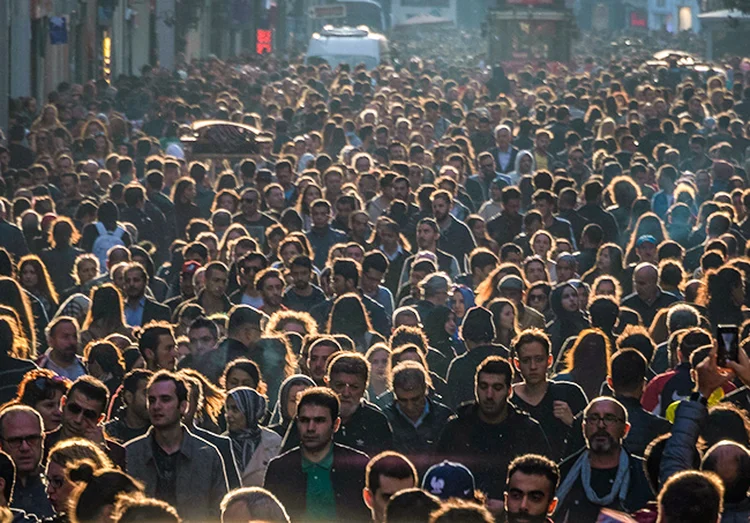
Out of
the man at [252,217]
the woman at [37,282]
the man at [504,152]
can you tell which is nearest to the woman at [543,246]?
the man at [252,217]

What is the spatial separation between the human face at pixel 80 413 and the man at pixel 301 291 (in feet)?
14.6

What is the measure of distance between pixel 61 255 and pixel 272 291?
291 centimetres

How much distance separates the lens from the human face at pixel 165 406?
331 inches

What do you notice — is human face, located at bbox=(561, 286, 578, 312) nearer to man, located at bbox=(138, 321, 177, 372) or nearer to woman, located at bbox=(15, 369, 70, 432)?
man, located at bbox=(138, 321, 177, 372)

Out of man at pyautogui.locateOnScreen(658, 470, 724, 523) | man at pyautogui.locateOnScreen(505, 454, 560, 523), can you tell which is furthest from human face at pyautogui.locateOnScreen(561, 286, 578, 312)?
man at pyautogui.locateOnScreen(658, 470, 724, 523)

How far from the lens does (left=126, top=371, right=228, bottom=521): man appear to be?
8.27 meters

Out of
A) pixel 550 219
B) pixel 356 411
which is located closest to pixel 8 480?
pixel 356 411

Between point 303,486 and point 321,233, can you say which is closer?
point 303,486

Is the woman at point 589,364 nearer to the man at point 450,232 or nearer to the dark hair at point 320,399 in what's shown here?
the dark hair at point 320,399

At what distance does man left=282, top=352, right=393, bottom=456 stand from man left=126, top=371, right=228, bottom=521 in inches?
23.2

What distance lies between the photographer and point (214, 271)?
507 inches

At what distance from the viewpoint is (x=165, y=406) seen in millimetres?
8406

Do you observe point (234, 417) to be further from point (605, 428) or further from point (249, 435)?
point (605, 428)

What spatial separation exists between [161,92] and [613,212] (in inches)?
610
